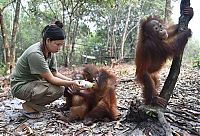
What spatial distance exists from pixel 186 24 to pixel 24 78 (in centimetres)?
199

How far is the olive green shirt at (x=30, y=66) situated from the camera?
332cm

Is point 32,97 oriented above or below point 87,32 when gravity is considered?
below

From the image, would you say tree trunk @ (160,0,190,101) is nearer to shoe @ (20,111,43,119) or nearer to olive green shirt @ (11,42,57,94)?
olive green shirt @ (11,42,57,94)

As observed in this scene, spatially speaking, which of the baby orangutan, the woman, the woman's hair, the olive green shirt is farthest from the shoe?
the woman's hair

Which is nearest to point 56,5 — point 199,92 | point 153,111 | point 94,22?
point 94,22

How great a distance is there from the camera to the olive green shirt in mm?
3318

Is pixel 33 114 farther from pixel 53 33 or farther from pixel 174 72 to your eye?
pixel 174 72

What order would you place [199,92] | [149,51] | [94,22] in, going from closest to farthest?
1. [149,51]
2. [199,92]
3. [94,22]

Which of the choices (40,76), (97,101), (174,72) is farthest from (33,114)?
(174,72)

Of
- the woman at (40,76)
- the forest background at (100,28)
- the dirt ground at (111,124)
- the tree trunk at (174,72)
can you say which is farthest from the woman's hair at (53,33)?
the forest background at (100,28)

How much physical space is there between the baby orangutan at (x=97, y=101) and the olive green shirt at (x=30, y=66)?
0.49 m

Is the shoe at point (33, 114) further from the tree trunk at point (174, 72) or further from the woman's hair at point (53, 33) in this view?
the tree trunk at point (174, 72)

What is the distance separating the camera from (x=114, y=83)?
343cm

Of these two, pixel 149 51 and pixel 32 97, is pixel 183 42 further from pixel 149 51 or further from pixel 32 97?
pixel 32 97
